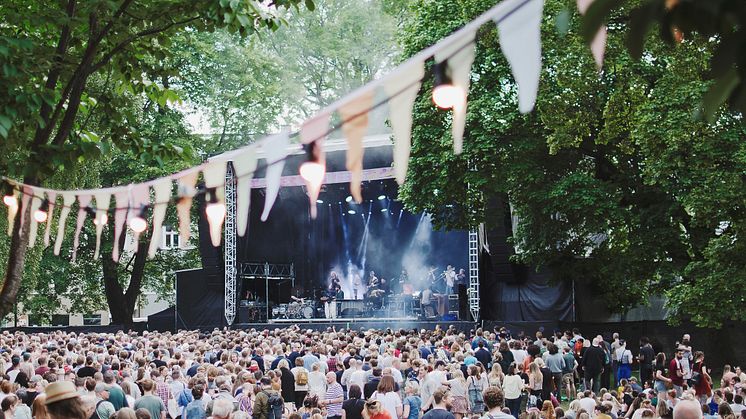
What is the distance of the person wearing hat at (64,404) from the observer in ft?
15.7

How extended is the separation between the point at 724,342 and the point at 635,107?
688 cm

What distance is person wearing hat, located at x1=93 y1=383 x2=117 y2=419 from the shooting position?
10.5 metres

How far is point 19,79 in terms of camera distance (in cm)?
697

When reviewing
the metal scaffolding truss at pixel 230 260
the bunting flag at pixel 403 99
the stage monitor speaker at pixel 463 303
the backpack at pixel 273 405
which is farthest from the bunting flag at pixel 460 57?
the metal scaffolding truss at pixel 230 260

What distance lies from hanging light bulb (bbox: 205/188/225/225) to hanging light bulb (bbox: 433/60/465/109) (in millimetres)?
3154

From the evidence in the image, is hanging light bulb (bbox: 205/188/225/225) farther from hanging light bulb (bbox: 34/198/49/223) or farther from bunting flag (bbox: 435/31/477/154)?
bunting flag (bbox: 435/31/477/154)

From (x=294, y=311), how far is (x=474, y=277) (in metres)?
7.38

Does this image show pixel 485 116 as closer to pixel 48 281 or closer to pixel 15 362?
pixel 15 362

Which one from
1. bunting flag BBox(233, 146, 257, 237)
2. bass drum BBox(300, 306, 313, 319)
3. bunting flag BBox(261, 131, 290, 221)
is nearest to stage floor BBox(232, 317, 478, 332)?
bass drum BBox(300, 306, 313, 319)

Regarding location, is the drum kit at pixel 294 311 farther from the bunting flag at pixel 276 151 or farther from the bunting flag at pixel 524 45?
the bunting flag at pixel 524 45

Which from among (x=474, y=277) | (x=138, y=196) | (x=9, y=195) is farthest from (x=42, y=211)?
(x=474, y=277)

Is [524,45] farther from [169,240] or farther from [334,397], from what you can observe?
[169,240]

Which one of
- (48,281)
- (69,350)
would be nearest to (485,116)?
(69,350)

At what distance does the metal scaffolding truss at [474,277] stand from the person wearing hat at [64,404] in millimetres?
22898
